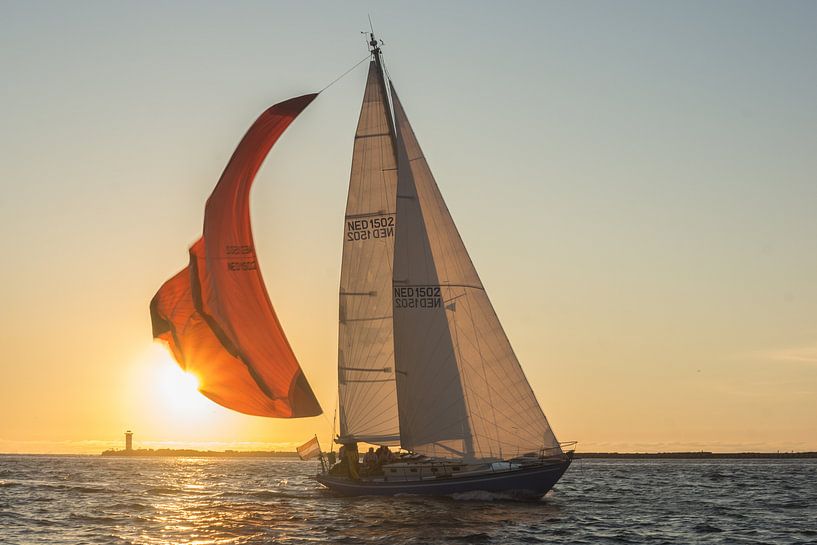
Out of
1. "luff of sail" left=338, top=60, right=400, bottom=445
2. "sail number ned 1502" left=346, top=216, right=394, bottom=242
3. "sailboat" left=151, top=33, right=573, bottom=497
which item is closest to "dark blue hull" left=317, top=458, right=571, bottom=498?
"sailboat" left=151, top=33, right=573, bottom=497

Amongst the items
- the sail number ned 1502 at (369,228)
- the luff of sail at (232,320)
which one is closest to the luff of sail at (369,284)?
the sail number ned 1502 at (369,228)

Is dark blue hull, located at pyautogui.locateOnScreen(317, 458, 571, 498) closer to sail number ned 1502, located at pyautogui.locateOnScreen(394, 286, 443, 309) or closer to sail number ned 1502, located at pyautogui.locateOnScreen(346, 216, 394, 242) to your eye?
sail number ned 1502, located at pyautogui.locateOnScreen(394, 286, 443, 309)

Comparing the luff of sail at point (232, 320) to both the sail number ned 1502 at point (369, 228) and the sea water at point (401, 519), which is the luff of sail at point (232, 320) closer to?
the sea water at point (401, 519)

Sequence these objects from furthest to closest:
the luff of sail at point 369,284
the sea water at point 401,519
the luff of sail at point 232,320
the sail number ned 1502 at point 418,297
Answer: the luff of sail at point 369,284
the sail number ned 1502 at point 418,297
the luff of sail at point 232,320
the sea water at point 401,519

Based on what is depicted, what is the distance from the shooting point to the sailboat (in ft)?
115

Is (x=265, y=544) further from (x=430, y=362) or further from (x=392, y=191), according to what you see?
(x=392, y=191)

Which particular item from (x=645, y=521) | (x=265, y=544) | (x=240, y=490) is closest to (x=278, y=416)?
(x=265, y=544)

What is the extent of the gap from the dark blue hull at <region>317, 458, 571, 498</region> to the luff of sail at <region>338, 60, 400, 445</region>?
2.34 meters

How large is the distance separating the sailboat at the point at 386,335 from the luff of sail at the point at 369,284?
0.18ft

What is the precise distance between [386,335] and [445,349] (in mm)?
3841

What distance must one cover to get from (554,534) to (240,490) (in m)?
34.1

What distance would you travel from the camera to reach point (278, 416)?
3478 centimetres

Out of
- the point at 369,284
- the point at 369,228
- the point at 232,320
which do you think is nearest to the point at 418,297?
the point at 369,284

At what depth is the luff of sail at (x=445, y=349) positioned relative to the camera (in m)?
40.3
